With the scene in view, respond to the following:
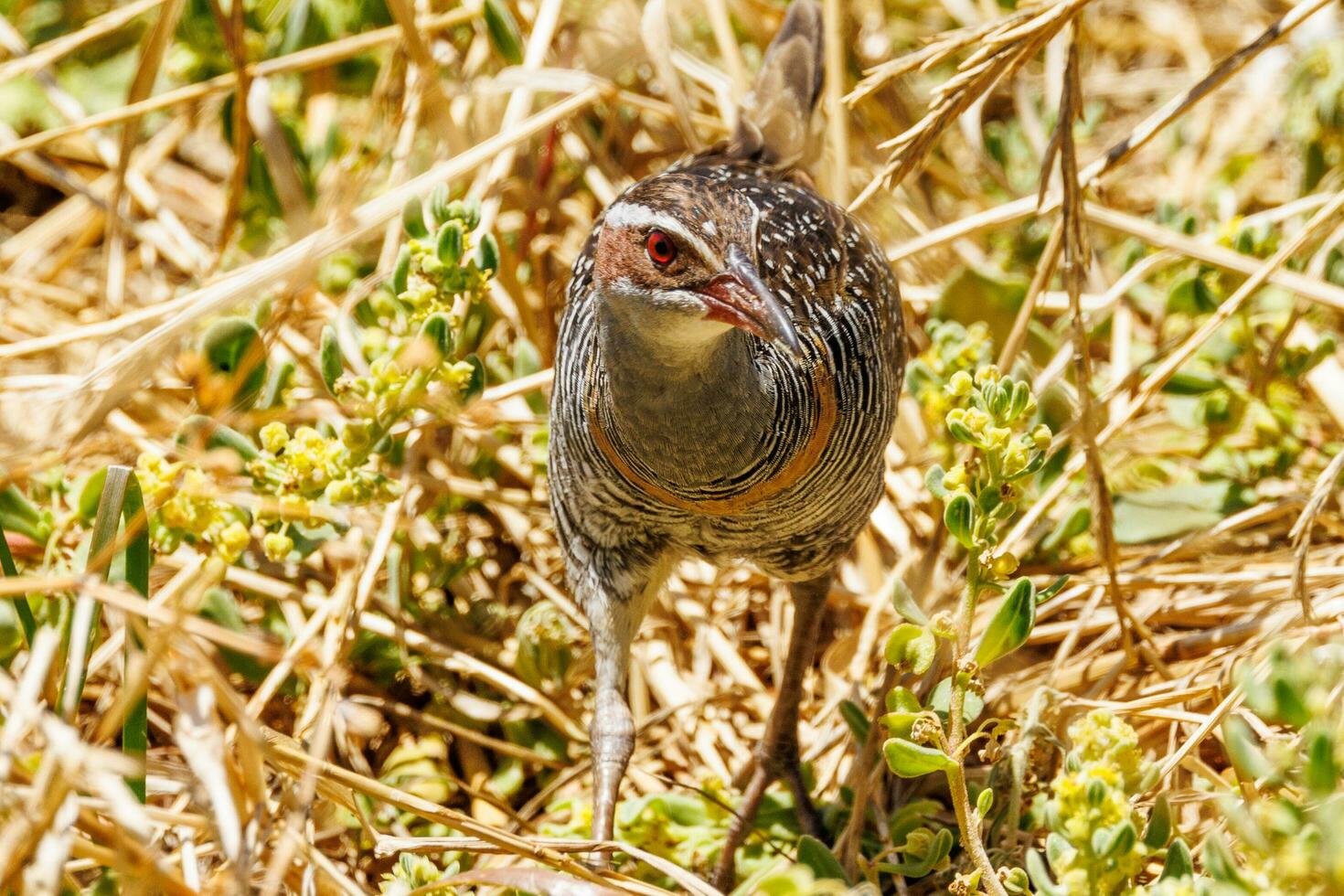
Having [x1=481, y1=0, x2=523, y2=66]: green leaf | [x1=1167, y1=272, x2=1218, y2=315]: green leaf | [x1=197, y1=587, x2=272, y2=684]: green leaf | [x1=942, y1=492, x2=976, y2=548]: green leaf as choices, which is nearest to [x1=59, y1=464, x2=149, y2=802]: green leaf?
[x1=197, y1=587, x2=272, y2=684]: green leaf

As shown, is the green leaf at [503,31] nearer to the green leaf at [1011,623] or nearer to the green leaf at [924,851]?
the green leaf at [1011,623]

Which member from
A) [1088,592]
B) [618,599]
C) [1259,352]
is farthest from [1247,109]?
[618,599]

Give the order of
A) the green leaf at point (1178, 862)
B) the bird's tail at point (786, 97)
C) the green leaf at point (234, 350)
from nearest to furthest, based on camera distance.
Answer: the green leaf at point (1178, 862)
the green leaf at point (234, 350)
the bird's tail at point (786, 97)

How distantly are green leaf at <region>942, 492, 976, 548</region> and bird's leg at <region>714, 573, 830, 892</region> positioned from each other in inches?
36.6

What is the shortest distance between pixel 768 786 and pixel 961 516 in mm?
1234

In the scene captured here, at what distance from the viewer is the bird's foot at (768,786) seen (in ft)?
10.4

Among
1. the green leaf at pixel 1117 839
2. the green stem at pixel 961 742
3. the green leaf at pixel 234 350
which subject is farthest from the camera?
the green leaf at pixel 234 350

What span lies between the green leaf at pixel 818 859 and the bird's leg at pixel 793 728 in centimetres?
57

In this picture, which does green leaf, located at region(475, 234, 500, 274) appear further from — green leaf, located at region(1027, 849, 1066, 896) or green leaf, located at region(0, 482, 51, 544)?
green leaf, located at region(1027, 849, 1066, 896)

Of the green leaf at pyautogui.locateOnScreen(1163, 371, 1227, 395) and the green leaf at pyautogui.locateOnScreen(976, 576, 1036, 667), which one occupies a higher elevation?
the green leaf at pyautogui.locateOnScreen(1163, 371, 1227, 395)

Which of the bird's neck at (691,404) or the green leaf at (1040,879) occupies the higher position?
the bird's neck at (691,404)

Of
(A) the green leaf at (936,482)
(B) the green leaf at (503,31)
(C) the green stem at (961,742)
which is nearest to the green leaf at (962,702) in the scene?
(C) the green stem at (961,742)

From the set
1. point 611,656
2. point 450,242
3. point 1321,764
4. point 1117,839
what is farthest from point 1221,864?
point 450,242

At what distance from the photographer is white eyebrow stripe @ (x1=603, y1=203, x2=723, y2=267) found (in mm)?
2402
